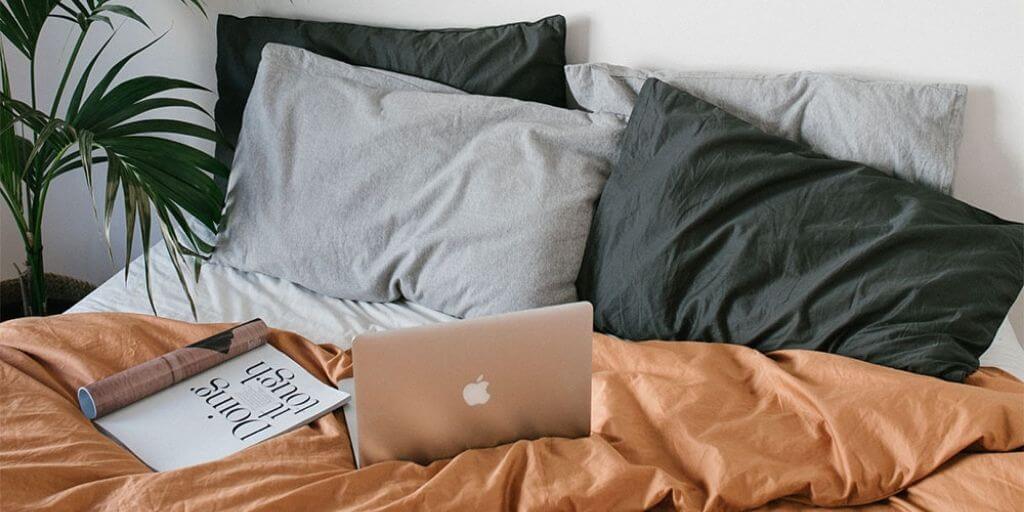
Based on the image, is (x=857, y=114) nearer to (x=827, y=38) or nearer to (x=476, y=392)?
(x=827, y=38)

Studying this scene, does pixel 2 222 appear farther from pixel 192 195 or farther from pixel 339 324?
pixel 339 324

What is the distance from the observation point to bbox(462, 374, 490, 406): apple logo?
1284mm

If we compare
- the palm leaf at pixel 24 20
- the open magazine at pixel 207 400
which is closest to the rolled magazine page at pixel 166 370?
the open magazine at pixel 207 400

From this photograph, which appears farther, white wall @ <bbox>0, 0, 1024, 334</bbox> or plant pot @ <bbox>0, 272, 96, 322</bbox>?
plant pot @ <bbox>0, 272, 96, 322</bbox>

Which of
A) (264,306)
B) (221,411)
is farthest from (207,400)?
(264,306)

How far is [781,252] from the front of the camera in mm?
1636

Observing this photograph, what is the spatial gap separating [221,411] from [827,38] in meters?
1.22

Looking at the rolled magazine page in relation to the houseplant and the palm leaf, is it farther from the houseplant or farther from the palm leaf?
the palm leaf

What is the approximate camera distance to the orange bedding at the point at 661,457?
49.0 inches

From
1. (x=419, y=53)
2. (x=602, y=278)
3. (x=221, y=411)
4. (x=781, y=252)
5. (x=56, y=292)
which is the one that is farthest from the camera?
(x=56, y=292)

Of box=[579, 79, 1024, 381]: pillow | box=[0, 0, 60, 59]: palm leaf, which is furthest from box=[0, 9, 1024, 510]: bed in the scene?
box=[0, 0, 60, 59]: palm leaf

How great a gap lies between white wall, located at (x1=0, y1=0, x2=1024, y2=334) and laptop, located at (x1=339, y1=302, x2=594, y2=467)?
2.74ft

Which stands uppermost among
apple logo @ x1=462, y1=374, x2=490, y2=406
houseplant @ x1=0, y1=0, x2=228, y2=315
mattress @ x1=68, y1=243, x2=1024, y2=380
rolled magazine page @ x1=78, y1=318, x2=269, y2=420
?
houseplant @ x1=0, y1=0, x2=228, y2=315

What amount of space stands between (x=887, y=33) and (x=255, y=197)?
1196mm
